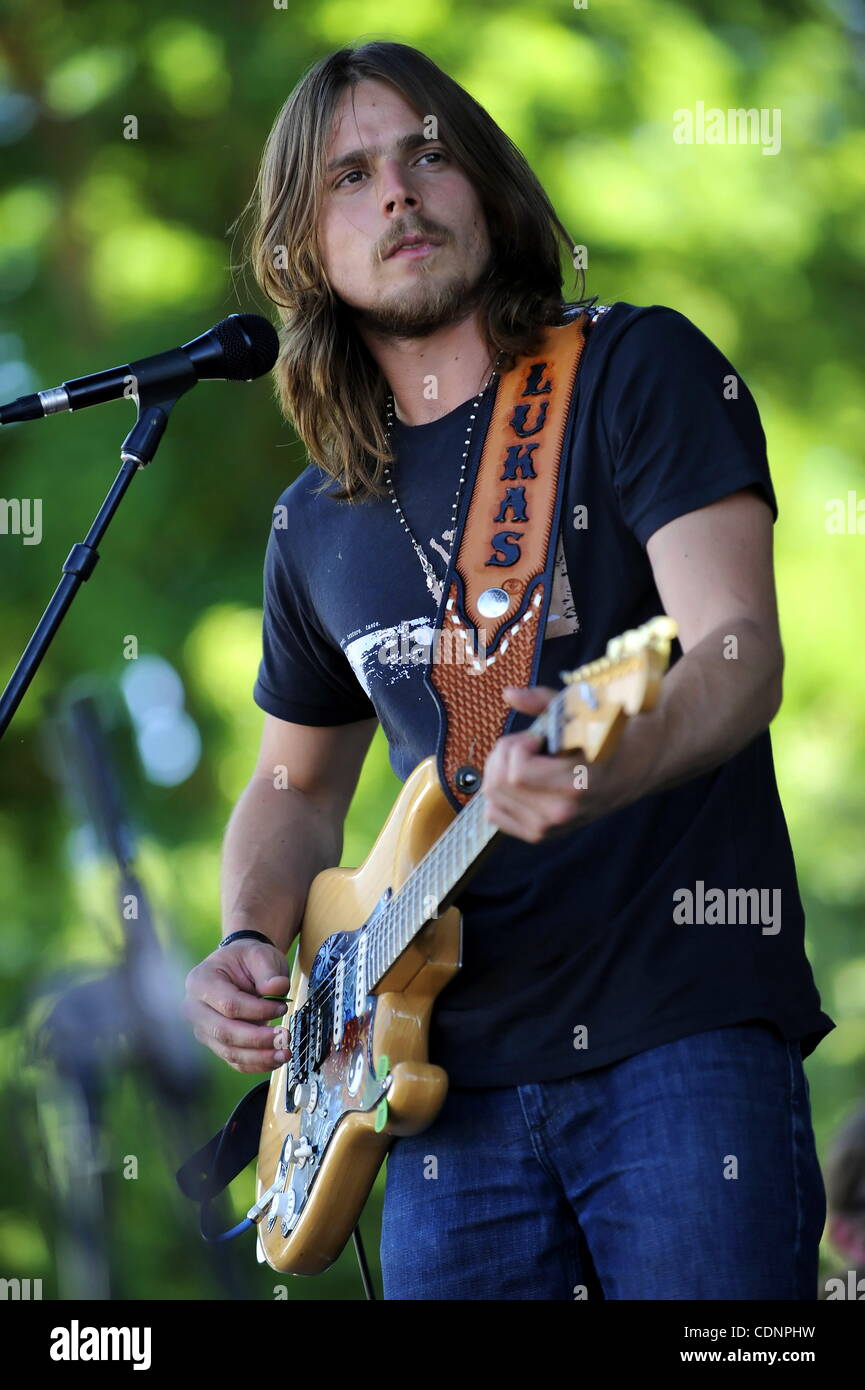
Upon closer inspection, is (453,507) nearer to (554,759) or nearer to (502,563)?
(502,563)

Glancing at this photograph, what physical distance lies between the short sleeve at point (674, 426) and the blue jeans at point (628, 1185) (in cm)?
62

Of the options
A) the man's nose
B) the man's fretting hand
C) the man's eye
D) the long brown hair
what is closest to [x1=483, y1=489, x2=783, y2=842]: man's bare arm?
the man's fretting hand

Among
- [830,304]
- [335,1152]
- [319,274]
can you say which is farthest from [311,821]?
[830,304]

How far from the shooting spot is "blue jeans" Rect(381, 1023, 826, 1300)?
169 cm

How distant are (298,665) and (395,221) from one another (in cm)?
71

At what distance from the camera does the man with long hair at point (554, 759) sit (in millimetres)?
1694

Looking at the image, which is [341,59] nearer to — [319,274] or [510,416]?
[319,274]

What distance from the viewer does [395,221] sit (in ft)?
7.36

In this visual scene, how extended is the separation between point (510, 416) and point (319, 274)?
54cm

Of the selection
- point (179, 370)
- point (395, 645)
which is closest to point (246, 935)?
point (395, 645)

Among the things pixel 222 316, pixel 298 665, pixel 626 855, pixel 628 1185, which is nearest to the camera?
pixel 628 1185

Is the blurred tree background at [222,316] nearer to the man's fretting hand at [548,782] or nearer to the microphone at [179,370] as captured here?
the microphone at [179,370]

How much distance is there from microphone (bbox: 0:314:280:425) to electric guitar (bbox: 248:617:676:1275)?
0.65 m

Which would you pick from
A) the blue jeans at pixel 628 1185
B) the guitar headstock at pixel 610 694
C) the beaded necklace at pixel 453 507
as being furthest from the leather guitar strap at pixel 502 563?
the guitar headstock at pixel 610 694
